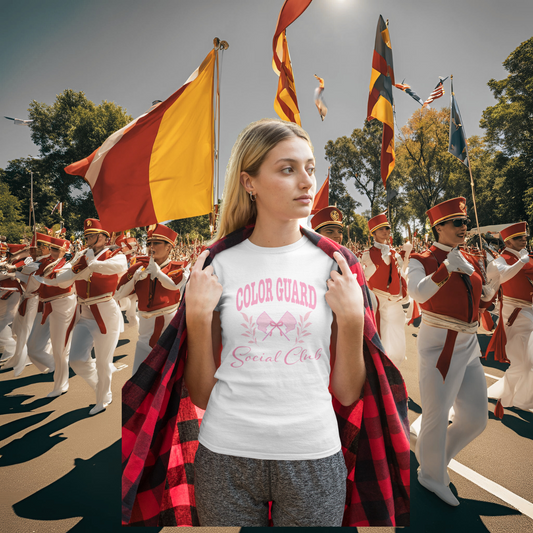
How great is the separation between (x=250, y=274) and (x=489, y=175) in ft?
67.6

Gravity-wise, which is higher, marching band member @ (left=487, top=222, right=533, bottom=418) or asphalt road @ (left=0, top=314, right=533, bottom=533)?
marching band member @ (left=487, top=222, right=533, bottom=418)

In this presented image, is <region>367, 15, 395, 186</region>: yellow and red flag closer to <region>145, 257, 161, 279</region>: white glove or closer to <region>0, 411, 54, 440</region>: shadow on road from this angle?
<region>145, 257, 161, 279</region>: white glove

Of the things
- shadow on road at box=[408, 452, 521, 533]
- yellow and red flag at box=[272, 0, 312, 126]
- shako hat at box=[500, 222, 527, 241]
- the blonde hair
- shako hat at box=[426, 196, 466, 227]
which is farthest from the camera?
shako hat at box=[500, 222, 527, 241]

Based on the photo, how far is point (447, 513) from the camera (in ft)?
8.32

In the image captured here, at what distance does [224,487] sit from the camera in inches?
43.4

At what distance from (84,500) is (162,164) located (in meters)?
2.88

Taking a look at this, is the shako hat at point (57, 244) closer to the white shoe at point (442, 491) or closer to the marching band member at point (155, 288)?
the marching band member at point (155, 288)

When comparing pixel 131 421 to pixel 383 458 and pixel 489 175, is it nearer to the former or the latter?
pixel 383 458

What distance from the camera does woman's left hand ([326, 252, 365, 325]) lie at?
1199 millimetres

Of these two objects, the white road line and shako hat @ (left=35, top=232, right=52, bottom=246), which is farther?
shako hat @ (left=35, top=232, right=52, bottom=246)

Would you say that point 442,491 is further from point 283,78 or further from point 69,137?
point 69,137

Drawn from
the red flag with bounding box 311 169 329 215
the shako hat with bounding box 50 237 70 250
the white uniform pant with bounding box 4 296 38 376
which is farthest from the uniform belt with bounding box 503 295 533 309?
the white uniform pant with bounding box 4 296 38 376

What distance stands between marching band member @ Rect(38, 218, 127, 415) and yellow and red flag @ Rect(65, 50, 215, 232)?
2243mm

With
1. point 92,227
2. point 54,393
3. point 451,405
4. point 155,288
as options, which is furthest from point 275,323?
point 54,393
